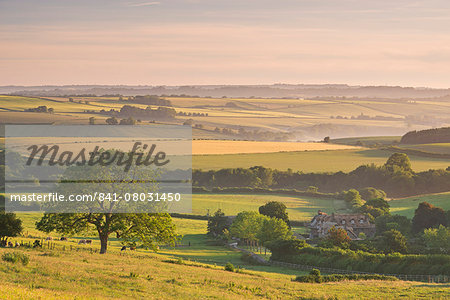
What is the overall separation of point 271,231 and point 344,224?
20.4 metres

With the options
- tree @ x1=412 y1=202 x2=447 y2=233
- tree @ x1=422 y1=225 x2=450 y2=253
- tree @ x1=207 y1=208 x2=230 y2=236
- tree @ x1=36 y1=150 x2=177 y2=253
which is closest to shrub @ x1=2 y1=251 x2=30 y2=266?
tree @ x1=36 y1=150 x2=177 y2=253

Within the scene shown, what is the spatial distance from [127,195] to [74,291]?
72.2 ft

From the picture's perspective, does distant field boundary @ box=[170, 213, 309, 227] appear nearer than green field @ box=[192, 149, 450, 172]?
Yes

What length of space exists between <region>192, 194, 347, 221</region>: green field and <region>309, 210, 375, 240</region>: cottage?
7864 mm

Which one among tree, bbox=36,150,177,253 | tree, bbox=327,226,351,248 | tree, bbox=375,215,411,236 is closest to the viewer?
tree, bbox=36,150,177,253

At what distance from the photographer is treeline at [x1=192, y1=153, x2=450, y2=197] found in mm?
155000

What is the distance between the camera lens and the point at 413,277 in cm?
6794

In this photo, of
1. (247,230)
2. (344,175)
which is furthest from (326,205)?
(247,230)

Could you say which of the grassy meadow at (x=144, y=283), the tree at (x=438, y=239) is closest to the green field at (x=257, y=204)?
the tree at (x=438, y=239)

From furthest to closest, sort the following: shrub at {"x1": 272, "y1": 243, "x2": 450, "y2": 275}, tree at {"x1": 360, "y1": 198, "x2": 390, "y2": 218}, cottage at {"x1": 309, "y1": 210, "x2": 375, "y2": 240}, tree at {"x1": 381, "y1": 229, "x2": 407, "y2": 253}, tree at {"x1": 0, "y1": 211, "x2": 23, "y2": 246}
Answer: tree at {"x1": 360, "y1": 198, "x2": 390, "y2": 218} < cottage at {"x1": 309, "y1": 210, "x2": 375, "y2": 240} < tree at {"x1": 381, "y1": 229, "x2": 407, "y2": 253} < shrub at {"x1": 272, "y1": 243, "x2": 450, "y2": 275} < tree at {"x1": 0, "y1": 211, "x2": 23, "y2": 246}

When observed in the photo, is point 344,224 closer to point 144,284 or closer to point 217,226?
point 217,226

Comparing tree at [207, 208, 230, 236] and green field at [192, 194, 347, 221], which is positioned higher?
green field at [192, 194, 347, 221]

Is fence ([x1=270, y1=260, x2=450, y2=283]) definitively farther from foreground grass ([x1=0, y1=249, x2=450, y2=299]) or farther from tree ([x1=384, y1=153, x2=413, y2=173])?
tree ([x1=384, y1=153, x2=413, y2=173])

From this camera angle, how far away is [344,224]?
105m
